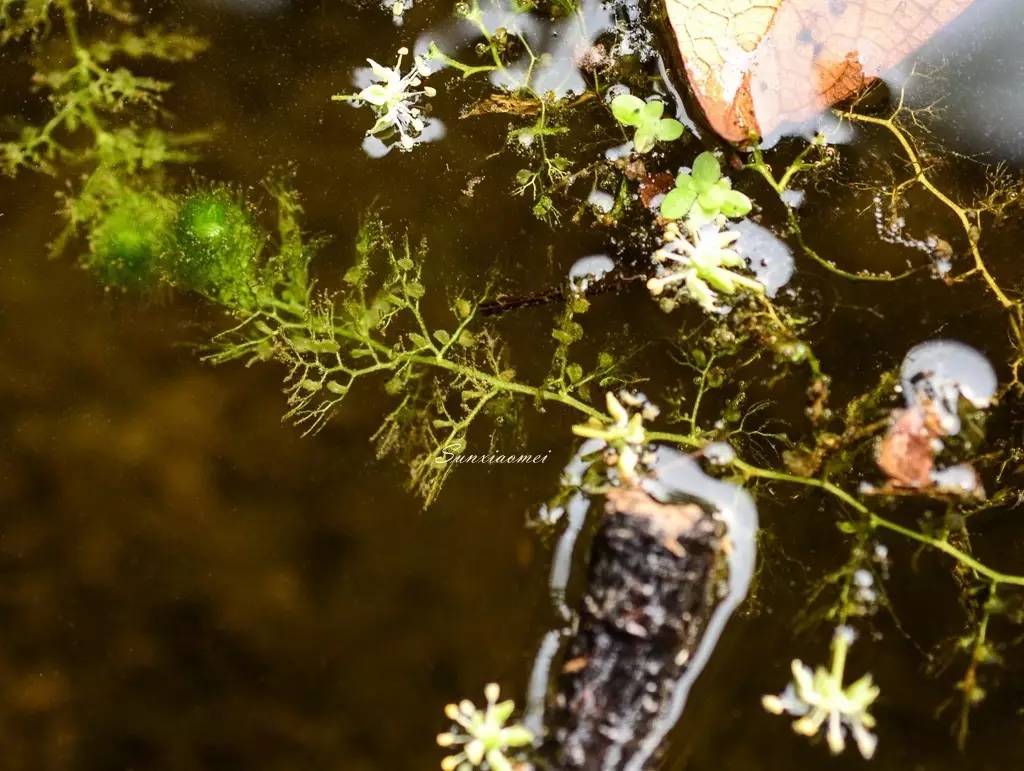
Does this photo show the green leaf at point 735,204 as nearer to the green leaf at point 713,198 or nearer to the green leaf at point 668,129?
the green leaf at point 713,198

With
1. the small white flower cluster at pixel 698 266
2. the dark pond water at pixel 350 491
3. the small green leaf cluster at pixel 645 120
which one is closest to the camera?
the small white flower cluster at pixel 698 266

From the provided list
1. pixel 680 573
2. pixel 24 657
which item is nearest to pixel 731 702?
pixel 680 573

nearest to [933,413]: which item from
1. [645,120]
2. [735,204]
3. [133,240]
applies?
[735,204]

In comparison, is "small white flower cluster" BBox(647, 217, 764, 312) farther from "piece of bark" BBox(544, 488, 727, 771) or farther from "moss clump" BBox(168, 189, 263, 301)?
"moss clump" BBox(168, 189, 263, 301)

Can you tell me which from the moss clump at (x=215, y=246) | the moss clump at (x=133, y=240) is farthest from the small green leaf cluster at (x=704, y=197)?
the moss clump at (x=133, y=240)

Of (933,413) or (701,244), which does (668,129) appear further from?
(933,413)
